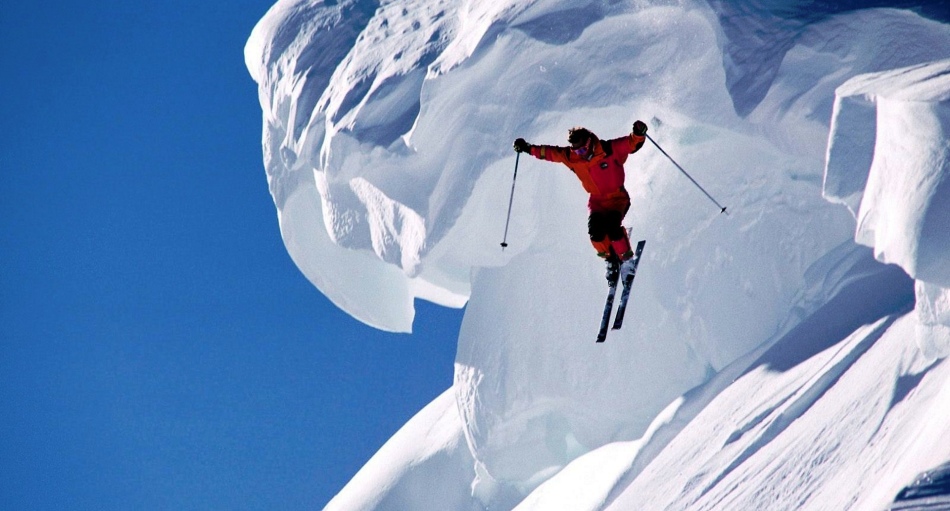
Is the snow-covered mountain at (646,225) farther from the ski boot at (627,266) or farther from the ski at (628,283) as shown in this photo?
the ski boot at (627,266)

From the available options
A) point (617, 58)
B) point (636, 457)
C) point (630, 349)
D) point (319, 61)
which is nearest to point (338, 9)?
point (319, 61)

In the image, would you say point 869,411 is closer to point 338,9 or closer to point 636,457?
point 636,457

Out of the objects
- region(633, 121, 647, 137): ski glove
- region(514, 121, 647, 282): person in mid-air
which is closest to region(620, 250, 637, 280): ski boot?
region(514, 121, 647, 282): person in mid-air

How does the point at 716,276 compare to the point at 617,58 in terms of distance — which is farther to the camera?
the point at 716,276

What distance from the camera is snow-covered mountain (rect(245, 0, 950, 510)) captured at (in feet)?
34.5

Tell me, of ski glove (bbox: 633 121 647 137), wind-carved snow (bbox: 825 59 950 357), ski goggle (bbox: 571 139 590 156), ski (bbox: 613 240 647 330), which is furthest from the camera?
ski (bbox: 613 240 647 330)

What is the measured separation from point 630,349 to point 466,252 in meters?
2.09

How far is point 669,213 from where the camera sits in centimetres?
1451

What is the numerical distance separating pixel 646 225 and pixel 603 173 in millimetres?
2756

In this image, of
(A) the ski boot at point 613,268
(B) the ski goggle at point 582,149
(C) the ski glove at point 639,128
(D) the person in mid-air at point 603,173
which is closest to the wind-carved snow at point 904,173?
(C) the ski glove at point 639,128

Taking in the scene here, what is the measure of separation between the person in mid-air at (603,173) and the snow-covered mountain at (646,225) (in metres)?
1.13

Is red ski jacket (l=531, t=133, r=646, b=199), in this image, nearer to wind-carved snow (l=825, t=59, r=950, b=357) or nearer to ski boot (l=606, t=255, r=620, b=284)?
ski boot (l=606, t=255, r=620, b=284)

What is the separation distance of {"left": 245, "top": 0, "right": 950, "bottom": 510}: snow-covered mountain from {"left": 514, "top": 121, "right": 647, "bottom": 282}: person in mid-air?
1.13 meters

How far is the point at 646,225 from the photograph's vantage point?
1464cm
